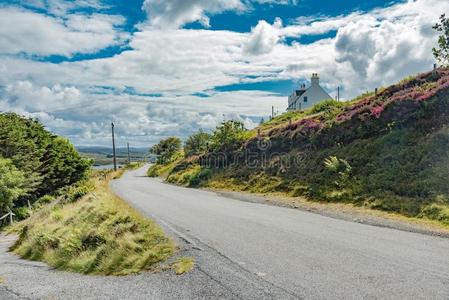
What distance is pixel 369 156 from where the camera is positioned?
76.6 ft

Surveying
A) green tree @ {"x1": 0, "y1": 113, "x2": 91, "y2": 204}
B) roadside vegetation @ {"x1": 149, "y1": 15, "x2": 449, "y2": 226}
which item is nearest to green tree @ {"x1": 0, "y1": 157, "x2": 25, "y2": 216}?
green tree @ {"x1": 0, "y1": 113, "x2": 91, "y2": 204}

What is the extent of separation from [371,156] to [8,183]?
1242 inches

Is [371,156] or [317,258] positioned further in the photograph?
[371,156]

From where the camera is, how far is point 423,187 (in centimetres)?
1736

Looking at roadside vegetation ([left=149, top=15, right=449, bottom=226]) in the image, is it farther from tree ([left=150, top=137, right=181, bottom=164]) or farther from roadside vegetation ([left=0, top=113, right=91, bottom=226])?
tree ([left=150, top=137, right=181, bottom=164])

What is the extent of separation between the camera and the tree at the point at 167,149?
313ft

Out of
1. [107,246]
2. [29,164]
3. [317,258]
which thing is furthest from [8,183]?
[317,258]

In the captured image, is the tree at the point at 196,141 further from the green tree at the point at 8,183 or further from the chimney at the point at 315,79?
the green tree at the point at 8,183

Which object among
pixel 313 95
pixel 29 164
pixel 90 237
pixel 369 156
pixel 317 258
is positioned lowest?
pixel 90 237

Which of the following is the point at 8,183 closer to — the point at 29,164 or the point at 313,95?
the point at 29,164

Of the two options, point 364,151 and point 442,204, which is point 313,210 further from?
point 364,151

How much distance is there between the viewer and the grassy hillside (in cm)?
1794

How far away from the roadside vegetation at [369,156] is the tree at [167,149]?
56.2 m

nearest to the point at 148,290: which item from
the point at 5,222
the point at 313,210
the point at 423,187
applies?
the point at 313,210
